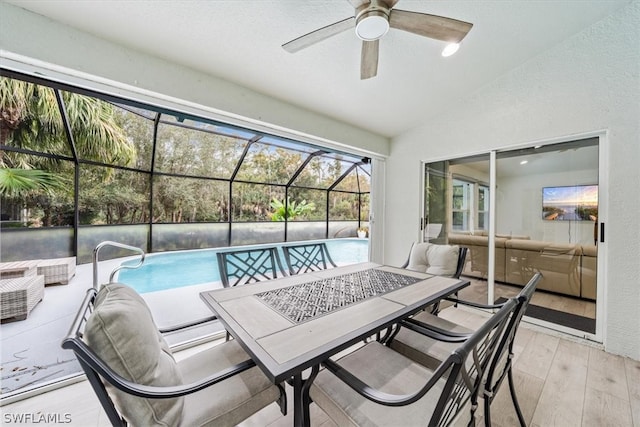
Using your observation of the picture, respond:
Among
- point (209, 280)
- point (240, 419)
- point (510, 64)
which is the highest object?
point (510, 64)

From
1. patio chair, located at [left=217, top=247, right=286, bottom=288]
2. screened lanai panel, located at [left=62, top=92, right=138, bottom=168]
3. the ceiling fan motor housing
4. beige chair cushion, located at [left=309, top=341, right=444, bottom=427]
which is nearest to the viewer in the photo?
beige chair cushion, located at [left=309, top=341, right=444, bottom=427]

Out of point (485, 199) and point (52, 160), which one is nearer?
point (485, 199)

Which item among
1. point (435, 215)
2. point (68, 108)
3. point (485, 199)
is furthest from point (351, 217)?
point (68, 108)

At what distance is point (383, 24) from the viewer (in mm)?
1499

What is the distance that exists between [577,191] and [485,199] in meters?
0.85

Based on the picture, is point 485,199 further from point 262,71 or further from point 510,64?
point 262,71

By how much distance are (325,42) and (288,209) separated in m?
5.80

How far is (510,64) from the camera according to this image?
9.36 ft

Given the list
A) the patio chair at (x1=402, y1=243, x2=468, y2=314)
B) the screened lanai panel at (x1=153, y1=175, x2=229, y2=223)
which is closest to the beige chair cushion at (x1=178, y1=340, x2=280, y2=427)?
the patio chair at (x1=402, y1=243, x2=468, y2=314)

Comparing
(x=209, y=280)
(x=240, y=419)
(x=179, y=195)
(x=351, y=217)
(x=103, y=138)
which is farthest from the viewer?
(x=351, y=217)

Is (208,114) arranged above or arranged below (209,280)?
above

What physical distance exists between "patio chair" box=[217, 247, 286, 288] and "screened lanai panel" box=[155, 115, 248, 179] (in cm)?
307

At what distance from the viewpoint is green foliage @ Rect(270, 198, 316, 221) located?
7617 millimetres

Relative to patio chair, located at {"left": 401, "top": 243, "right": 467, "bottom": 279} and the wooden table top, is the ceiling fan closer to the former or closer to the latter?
the wooden table top
